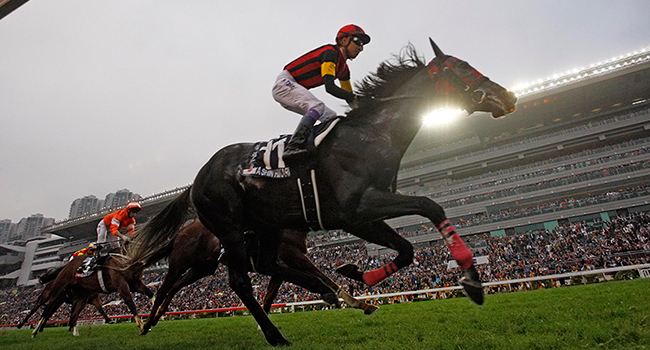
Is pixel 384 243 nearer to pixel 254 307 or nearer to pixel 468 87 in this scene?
pixel 254 307

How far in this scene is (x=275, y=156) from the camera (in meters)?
3.85

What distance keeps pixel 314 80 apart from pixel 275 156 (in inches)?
43.6

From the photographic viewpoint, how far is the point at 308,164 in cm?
368

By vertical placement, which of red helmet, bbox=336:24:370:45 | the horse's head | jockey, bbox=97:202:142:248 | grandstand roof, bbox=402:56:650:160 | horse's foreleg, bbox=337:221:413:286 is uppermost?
grandstand roof, bbox=402:56:650:160

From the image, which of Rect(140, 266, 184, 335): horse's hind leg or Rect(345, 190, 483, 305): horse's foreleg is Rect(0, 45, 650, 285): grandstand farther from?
Rect(345, 190, 483, 305): horse's foreleg

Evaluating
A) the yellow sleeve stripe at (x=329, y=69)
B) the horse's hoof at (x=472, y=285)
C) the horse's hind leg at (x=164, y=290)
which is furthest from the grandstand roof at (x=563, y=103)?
the horse's hoof at (x=472, y=285)

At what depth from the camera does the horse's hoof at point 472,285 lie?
111 inches

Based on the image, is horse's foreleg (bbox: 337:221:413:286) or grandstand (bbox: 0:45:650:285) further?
grandstand (bbox: 0:45:650:285)

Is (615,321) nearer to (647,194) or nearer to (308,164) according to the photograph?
(308,164)

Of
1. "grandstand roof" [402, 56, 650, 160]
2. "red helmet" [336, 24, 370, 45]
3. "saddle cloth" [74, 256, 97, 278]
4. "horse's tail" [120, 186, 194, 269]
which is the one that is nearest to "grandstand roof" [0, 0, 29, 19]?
"horse's tail" [120, 186, 194, 269]

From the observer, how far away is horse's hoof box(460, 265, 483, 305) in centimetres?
282

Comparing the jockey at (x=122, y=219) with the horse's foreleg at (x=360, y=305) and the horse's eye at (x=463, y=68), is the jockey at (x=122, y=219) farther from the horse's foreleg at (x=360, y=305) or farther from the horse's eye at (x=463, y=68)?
the horse's eye at (x=463, y=68)

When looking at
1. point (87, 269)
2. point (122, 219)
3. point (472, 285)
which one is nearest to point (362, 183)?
point (472, 285)

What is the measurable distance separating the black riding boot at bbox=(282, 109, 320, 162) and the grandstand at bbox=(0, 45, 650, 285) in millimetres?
30246
